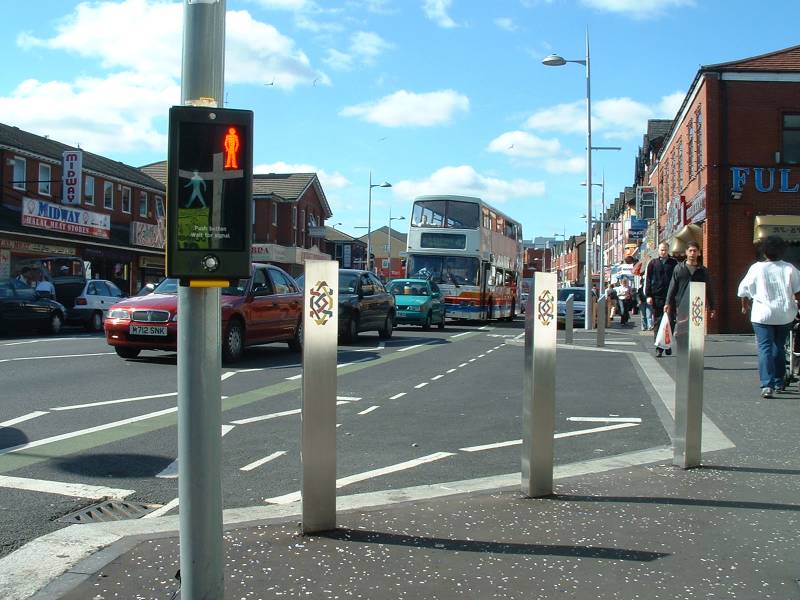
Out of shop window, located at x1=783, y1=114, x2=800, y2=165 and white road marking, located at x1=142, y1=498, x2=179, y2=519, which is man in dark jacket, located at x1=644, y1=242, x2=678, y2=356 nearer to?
white road marking, located at x1=142, y1=498, x2=179, y2=519

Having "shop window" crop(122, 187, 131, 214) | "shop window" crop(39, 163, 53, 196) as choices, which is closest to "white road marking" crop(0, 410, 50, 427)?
"shop window" crop(39, 163, 53, 196)

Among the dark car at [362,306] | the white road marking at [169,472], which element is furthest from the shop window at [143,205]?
the white road marking at [169,472]

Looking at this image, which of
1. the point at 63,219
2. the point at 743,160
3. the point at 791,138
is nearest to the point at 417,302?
the point at 743,160

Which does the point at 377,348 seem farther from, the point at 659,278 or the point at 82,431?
the point at 82,431

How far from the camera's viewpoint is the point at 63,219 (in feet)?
112

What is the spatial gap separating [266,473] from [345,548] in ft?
6.86

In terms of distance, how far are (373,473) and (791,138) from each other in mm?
22963

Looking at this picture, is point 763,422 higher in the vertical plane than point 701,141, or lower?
lower

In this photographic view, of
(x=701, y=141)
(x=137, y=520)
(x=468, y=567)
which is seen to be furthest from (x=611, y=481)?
(x=701, y=141)

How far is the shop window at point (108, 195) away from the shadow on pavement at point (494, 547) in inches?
1544

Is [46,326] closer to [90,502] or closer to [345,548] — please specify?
[90,502]

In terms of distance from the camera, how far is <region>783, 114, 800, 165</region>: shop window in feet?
81.6

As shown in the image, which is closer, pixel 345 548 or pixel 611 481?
pixel 345 548

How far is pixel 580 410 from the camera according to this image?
924 centimetres
